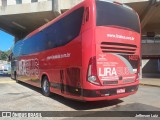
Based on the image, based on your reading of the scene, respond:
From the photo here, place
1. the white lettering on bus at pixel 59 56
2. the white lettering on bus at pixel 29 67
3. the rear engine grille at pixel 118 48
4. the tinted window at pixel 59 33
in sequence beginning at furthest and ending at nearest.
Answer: the white lettering on bus at pixel 29 67
the white lettering on bus at pixel 59 56
the tinted window at pixel 59 33
the rear engine grille at pixel 118 48

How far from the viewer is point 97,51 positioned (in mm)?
8258

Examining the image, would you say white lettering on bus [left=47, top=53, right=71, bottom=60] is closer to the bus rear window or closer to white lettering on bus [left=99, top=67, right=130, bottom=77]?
white lettering on bus [left=99, top=67, right=130, bottom=77]

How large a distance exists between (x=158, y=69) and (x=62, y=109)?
4794 cm

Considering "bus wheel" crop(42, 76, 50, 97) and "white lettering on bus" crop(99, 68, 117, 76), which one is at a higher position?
"white lettering on bus" crop(99, 68, 117, 76)

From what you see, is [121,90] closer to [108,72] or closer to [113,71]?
[113,71]

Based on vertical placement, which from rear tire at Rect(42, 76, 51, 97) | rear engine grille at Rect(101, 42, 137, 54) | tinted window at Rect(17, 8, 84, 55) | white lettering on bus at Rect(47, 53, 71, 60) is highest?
tinted window at Rect(17, 8, 84, 55)

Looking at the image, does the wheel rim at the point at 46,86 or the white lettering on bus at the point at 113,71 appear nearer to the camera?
the white lettering on bus at the point at 113,71

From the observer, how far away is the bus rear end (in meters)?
Answer: 8.19

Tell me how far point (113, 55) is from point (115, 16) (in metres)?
1.37


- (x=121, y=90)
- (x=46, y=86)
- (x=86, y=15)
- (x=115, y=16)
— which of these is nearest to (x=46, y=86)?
(x=46, y=86)

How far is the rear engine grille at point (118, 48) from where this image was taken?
27.8 feet

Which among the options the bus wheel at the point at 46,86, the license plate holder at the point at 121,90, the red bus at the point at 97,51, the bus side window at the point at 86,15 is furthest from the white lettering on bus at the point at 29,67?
the license plate holder at the point at 121,90

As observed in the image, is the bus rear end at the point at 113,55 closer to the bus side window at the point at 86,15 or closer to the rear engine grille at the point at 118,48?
the rear engine grille at the point at 118,48

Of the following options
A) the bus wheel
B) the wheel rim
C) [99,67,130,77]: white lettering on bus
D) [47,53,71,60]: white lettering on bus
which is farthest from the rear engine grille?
the wheel rim
